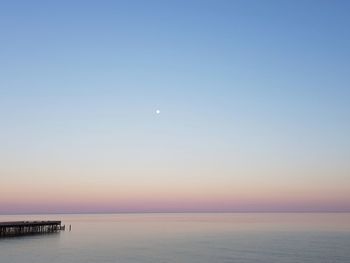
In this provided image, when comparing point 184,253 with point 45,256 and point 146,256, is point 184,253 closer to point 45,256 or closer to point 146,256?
point 146,256

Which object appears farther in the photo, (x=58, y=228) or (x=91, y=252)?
(x=58, y=228)

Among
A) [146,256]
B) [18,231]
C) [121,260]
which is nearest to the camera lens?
[121,260]

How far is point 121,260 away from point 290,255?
2901cm

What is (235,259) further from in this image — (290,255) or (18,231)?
(18,231)

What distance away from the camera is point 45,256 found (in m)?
71.3

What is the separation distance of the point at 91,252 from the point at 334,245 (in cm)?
4944

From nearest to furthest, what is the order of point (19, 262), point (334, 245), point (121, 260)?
1. point (19, 262)
2. point (121, 260)
3. point (334, 245)

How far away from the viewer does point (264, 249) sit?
85.9m

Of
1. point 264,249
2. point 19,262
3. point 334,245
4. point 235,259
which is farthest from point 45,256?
point 334,245

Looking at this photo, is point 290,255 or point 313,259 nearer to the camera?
point 313,259

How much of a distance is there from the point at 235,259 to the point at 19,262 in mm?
32479

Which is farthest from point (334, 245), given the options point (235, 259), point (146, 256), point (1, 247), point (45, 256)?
point (1, 247)

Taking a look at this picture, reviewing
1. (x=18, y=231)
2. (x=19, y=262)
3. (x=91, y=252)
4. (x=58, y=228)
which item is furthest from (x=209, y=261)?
(x=58, y=228)

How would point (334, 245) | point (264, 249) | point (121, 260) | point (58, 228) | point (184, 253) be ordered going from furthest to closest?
point (58, 228)
point (334, 245)
point (264, 249)
point (184, 253)
point (121, 260)
